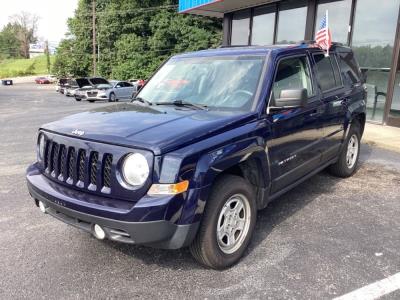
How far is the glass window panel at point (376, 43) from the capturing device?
420 inches

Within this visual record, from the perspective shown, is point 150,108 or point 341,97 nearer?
point 150,108

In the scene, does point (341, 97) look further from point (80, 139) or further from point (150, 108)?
point (80, 139)

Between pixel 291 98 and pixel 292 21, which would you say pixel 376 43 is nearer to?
pixel 292 21

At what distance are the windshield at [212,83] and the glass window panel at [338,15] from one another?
8981mm

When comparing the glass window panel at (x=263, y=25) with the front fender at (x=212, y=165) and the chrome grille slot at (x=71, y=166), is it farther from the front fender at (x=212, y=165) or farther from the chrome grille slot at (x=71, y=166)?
the chrome grille slot at (x=71, y=166)

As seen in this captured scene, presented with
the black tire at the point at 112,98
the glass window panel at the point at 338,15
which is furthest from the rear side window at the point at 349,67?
the black tire at the point at 112,98

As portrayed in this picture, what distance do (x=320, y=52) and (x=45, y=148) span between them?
339 cm

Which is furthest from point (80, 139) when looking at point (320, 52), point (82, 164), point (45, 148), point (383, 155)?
point (383, 155)

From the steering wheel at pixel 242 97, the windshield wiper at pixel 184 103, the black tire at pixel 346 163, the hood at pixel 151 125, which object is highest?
the steering wheel at pixel 242 97

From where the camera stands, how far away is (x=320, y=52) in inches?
188

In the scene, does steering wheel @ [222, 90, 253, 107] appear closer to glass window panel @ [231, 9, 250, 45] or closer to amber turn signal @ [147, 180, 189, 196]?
amber turn signal @ [147, 180, 189, 196]

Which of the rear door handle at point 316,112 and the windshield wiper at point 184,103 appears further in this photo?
the rear door handle at point 316,112

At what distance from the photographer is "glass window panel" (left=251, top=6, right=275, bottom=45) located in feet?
47.1

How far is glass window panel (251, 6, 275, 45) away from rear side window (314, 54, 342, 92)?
950 centimetres
